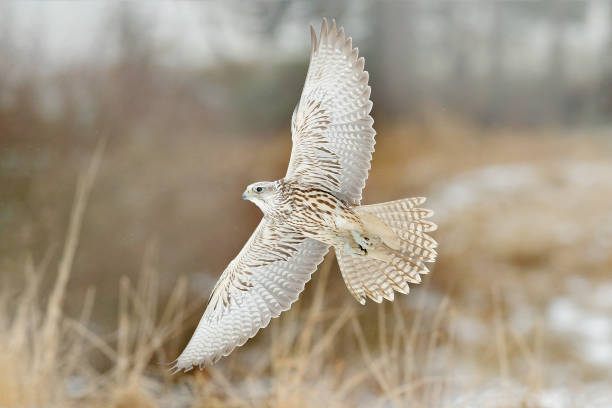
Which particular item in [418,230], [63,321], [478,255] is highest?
[418,230]

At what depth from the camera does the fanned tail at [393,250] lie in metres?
0.97

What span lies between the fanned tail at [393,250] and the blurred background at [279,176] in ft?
2.30

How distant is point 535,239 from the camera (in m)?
3.16

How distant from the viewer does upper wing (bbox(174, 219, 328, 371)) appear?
1068 millimetres

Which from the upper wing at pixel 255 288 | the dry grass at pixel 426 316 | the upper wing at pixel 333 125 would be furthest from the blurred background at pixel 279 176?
the upper wing at pixel 333 125

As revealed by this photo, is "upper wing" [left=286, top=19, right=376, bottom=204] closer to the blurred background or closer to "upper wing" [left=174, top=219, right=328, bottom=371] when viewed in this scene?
"upper wing" [left=174, top=219, right=328, bottom=371]

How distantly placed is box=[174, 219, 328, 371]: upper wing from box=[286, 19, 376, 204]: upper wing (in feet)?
0.40

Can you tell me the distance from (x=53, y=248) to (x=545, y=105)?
2514 millimetres

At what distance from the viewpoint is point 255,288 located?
3.60ft

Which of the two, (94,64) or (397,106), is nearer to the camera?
(94,64)

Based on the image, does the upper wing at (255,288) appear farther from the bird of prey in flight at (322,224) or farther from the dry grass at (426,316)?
the dry grass at (426,316)

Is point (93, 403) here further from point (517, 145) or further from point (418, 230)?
point (517, 145)

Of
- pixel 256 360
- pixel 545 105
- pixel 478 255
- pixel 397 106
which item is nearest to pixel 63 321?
pixel 256 360

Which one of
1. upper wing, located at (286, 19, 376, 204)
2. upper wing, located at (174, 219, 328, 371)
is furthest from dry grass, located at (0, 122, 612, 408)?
upper wing, located at (286, 19, 376, 204)
